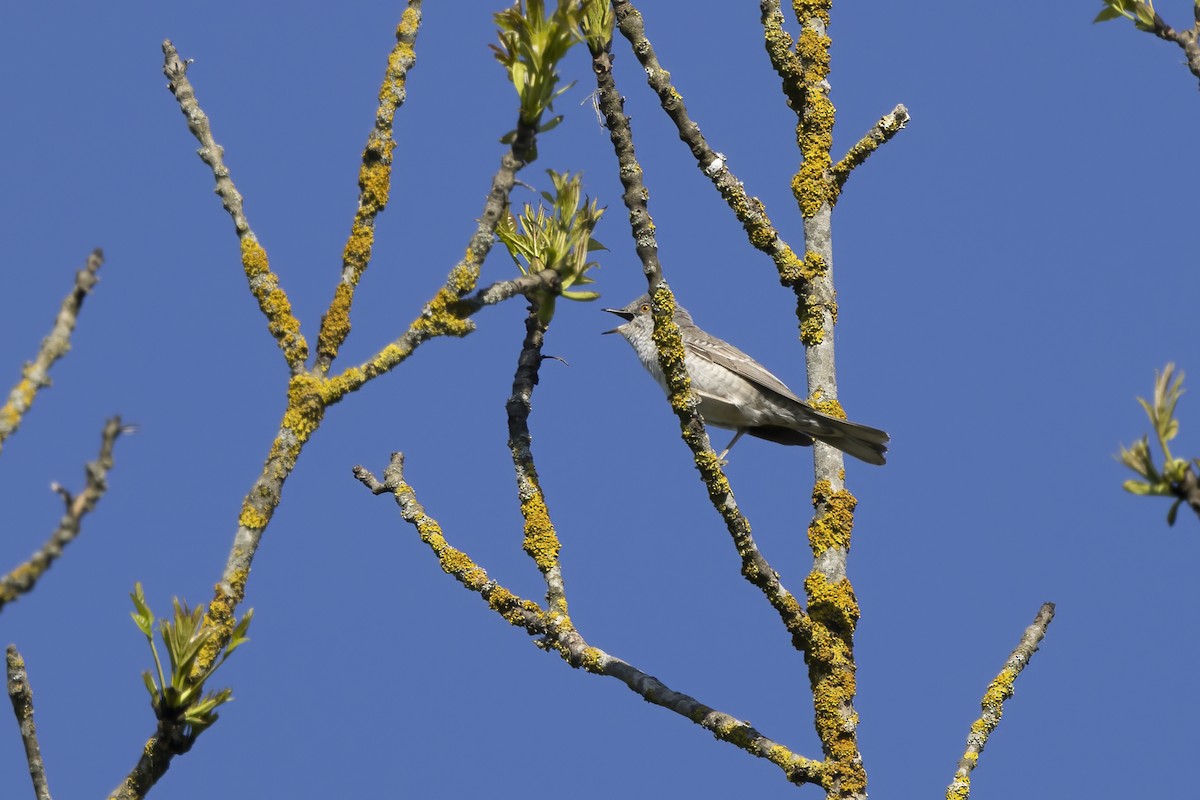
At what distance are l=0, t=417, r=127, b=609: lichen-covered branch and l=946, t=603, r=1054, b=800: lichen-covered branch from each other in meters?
3.38

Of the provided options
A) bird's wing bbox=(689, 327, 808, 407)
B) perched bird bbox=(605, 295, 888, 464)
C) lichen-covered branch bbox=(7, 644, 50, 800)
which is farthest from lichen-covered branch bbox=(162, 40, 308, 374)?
bird's wing bbox=(689, 327, 808, 407)

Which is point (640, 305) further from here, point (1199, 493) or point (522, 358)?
point (1199, 493)

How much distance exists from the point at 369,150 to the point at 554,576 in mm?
2036

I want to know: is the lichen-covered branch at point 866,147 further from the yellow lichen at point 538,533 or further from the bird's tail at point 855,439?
the yellow lichen at point 538,533

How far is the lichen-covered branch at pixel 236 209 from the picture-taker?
4262mm

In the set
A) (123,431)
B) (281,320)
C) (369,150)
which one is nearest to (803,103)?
(369,150)

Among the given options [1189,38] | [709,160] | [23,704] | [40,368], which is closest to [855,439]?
[709,160]

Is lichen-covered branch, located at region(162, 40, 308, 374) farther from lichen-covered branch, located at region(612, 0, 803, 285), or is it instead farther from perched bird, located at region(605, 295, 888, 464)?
perched bird, located at region(605, 295, 888, 464)

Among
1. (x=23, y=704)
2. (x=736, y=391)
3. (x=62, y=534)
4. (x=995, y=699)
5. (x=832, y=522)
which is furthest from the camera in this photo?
(x=736, y=391)

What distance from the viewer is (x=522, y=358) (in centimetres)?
599

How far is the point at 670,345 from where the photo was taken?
16.8 ft

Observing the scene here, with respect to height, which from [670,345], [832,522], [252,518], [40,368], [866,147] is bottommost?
[40,368]

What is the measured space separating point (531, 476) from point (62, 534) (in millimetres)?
3155

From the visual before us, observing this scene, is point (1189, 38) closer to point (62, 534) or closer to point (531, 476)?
point (531, 476)
